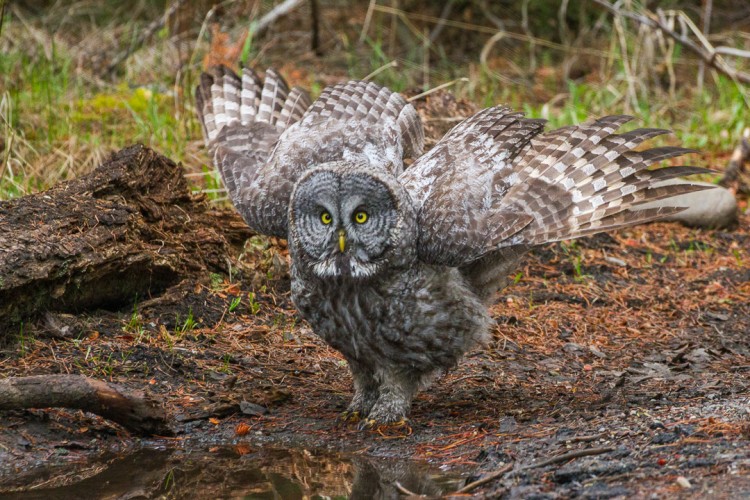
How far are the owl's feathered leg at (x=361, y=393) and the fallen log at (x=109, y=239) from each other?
171 cm

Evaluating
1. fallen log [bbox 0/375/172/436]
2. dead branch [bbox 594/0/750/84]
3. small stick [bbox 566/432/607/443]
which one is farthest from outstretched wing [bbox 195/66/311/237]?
dead branch [bbox 594/0/750/84]

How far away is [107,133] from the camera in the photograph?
9.18 meters

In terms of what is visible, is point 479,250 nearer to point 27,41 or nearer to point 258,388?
point 258,388

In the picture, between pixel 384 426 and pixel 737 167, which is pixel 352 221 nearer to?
A: pixel 384 426

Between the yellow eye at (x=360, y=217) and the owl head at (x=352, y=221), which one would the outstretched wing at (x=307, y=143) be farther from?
the yellow eye at (x=360, y=217)

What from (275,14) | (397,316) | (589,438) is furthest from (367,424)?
(275,14)

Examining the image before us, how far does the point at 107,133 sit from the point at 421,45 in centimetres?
545

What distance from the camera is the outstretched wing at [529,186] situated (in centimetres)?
517

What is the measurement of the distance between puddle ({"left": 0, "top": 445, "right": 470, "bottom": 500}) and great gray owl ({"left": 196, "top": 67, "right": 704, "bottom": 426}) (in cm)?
67

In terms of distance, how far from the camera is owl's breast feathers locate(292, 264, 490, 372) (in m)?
5.09

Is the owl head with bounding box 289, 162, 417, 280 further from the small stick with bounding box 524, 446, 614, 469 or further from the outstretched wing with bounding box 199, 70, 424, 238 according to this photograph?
the small stick with bounding box 524, 446, 614, 469

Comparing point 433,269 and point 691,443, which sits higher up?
point 433,269

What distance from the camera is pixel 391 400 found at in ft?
17.5

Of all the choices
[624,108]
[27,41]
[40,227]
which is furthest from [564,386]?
[27,41]
